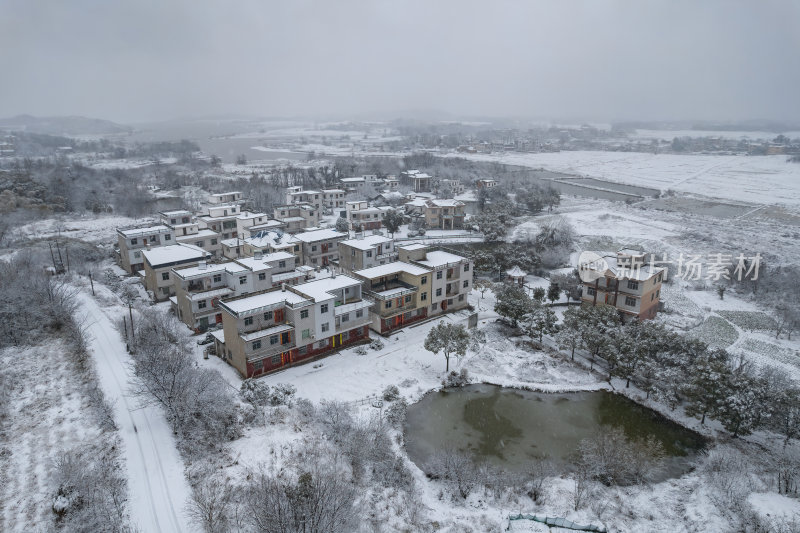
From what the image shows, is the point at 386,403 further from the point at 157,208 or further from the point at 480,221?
the point at 157,208

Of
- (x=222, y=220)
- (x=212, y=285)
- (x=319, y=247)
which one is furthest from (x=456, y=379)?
(x=222, y=220)

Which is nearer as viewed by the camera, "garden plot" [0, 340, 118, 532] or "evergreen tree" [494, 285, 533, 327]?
"garden plot" [0, 340, 118, 532]

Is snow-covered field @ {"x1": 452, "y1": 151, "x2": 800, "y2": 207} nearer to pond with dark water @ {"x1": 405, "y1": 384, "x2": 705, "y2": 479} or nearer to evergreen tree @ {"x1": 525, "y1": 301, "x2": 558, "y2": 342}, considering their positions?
evergreen tree @ {"x1": 525, "y1": 301, "x2": 558, "y2": 342}

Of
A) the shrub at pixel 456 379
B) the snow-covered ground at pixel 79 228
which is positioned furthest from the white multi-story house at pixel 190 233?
the shrub at pixel 456 379

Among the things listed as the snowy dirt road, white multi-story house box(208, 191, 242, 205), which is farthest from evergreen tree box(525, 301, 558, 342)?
white multi-story house box(208, 191, 242, 205)

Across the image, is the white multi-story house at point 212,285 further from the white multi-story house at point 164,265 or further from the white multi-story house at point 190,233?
the white multi-story house at point 190,233

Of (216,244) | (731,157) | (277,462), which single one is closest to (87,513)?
(277,462)
